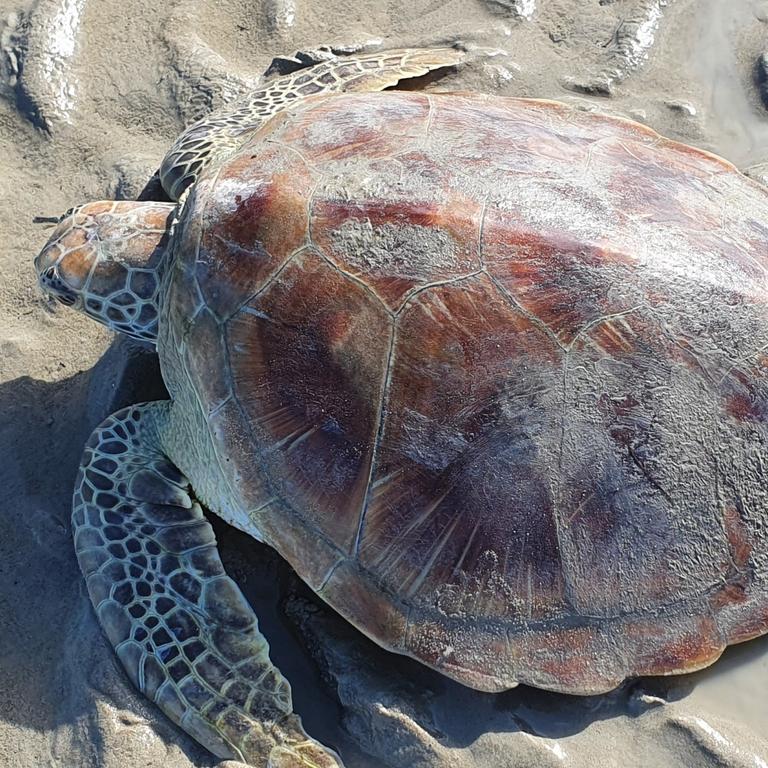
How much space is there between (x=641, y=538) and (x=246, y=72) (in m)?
2.70

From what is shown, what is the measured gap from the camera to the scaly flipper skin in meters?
2.84

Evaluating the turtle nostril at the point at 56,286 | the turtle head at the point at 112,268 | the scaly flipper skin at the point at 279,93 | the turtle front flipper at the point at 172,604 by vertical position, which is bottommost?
the turtle front flipper at the point at 172,604

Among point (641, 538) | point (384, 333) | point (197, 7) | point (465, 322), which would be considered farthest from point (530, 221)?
point (197, 7)

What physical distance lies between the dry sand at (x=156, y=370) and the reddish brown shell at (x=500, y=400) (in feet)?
0.63

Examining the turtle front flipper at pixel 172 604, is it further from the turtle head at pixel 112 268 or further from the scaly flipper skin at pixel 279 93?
the scaly flipper skin at pixel 279 93

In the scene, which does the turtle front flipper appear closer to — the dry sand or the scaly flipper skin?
the dry sand

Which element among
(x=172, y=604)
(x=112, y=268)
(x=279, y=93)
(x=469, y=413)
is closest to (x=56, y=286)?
(x=112, y=268)

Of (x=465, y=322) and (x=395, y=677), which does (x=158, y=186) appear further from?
(x=395, y=677)

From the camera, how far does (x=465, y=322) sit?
76.0 inches


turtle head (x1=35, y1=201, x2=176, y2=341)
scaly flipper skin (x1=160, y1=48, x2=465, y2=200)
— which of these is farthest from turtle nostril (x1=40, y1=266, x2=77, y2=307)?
scaly flipper skin (x1=160, y1=48, x2=465, y2=200)

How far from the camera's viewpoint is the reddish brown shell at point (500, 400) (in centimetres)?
193

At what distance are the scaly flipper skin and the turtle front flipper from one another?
996 mm

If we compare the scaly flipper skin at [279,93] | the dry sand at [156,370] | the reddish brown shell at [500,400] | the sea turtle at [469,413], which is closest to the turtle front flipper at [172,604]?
the sea turtle at [469,413]

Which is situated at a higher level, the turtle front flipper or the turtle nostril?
the turtle nostril
